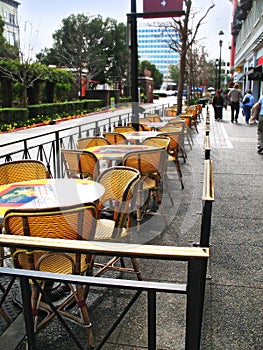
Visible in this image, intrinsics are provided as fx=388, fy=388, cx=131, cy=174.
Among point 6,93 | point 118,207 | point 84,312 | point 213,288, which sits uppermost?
point 6,93

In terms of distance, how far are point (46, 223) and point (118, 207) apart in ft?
3.53

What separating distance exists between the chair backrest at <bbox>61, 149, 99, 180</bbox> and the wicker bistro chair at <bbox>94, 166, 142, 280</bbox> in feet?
3.76

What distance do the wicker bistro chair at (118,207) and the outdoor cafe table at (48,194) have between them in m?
0.23

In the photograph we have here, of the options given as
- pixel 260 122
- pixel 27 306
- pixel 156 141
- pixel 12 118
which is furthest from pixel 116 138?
pixel 12 118

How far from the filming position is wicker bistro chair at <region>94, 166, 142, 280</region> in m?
3.26

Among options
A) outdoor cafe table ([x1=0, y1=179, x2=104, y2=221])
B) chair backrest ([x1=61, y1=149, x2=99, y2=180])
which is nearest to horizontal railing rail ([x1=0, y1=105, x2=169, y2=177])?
chair backrest ([x1=61, y1=149, x2=99, y2=180])

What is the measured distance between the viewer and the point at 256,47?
27953 mm

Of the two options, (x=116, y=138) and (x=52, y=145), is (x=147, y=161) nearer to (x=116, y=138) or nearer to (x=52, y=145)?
(x=116, y=138)

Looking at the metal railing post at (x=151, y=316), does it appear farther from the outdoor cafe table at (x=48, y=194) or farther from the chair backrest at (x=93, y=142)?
the chair backrest at (x=93, y=142)

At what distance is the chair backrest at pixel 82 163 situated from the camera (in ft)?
16.5

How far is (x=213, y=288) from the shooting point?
3.44 metres

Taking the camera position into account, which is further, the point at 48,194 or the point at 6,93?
the point at 6,93

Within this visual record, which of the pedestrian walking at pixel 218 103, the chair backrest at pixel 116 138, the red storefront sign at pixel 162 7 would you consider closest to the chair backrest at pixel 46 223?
the chair backrest at pixel 116 138

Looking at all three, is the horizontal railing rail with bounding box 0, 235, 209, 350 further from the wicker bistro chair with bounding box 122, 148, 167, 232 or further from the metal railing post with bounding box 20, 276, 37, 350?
the wicker bistro chair with bounding box 122, 148, 167, 232
